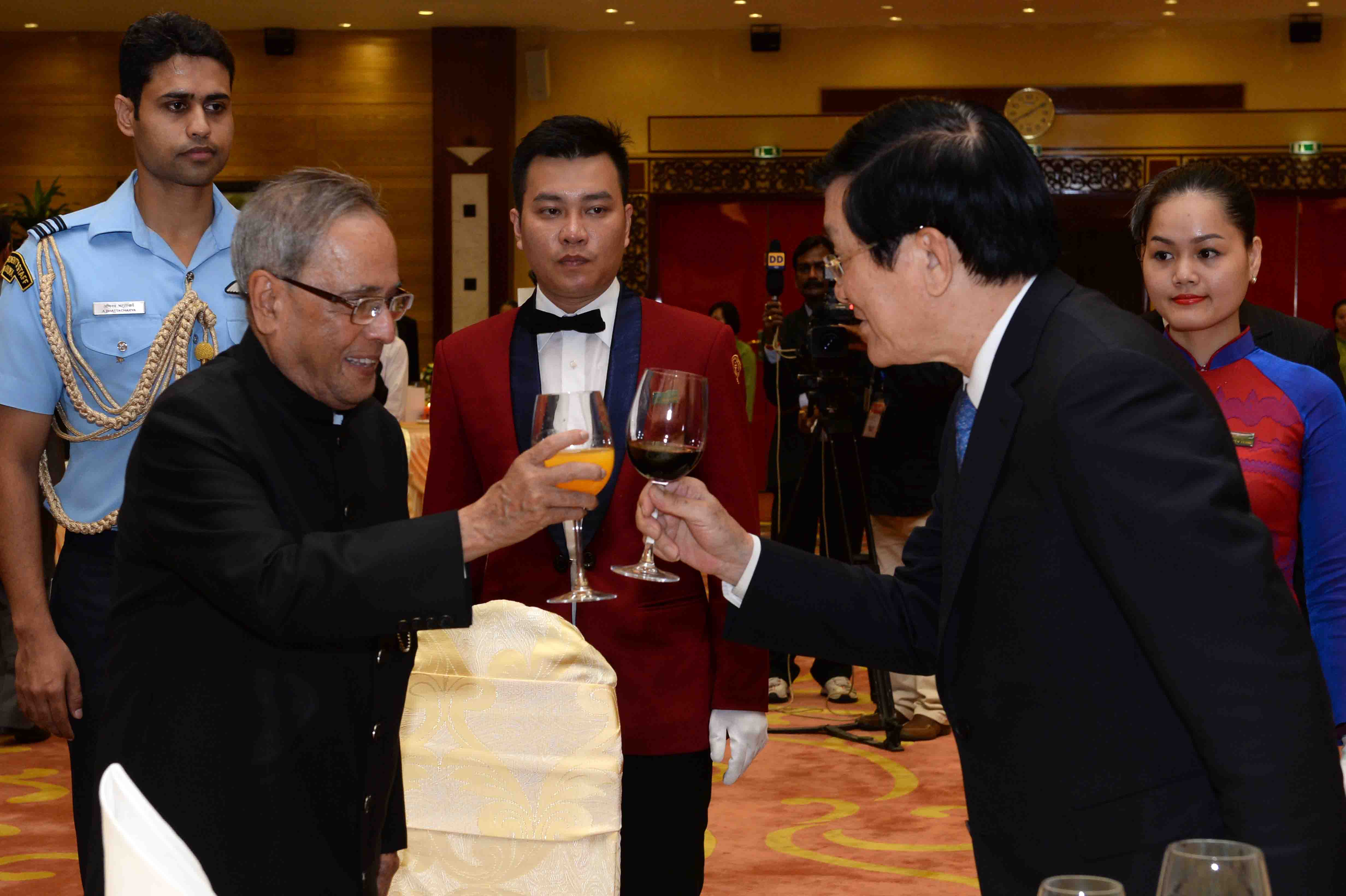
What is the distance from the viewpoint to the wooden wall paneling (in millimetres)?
11828

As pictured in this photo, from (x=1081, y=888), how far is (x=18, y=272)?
1.98 metres

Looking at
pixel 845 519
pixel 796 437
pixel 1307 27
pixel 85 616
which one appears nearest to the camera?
pixel 85 616

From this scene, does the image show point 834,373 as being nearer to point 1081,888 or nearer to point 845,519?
point 845,519

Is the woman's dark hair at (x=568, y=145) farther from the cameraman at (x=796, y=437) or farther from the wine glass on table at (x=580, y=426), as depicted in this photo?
the cameraman at (x=796, y=437)

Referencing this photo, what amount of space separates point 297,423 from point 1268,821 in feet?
3.87

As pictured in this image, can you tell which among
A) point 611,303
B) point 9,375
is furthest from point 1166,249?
point 9,375

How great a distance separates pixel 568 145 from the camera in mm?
2381

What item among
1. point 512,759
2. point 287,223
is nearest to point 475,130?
point 287,223

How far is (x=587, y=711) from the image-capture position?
1754 mm

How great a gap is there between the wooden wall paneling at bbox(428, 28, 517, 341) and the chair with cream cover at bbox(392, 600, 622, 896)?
400 inches

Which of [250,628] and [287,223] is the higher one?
[287,223]

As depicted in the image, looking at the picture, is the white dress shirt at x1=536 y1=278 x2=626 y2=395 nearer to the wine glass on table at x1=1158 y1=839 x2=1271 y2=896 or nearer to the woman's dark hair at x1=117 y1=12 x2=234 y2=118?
the woman's dark hair at x1=117 y1=12 x2=234 y2=118

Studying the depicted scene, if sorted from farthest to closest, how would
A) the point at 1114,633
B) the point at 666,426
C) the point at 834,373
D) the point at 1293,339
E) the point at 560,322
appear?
the point at 834,373, the point at 1293,339, the point at 560,322, the point at 666,426, the point at 1114,633

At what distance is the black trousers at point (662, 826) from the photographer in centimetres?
220
